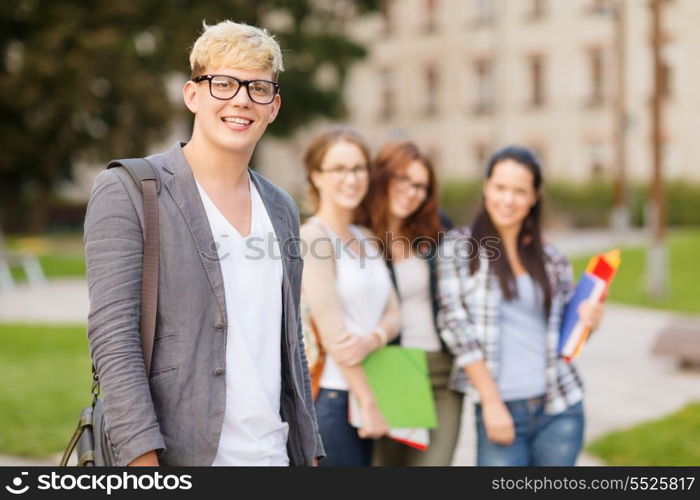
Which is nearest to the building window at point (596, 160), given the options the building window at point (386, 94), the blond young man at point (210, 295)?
the building window at point (386, 94)

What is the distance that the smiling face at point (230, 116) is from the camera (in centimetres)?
250

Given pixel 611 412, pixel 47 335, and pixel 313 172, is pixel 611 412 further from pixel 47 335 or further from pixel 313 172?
pixel 47 335

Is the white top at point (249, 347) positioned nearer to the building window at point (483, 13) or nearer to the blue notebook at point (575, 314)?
the blue notebook at point (575, 314)

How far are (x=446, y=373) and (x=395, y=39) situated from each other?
45741 millimetres

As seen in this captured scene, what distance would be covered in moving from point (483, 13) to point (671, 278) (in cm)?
2908

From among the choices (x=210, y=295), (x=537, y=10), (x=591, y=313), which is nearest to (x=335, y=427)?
(x=591, y=313)

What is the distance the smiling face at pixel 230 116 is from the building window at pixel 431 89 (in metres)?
45.6

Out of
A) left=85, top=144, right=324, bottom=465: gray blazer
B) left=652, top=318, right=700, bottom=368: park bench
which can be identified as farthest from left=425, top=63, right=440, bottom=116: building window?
left=85, top=144, right=324, bottom=465: gray blazer

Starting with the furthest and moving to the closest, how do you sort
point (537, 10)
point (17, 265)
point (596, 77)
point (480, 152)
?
point (480, 152), point (537, 10), point (596, 77), point (17, 265)

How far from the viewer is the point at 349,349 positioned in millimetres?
3863

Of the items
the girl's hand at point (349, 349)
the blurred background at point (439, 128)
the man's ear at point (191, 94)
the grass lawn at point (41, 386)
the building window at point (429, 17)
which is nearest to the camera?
the man's ear at point (191, 94)

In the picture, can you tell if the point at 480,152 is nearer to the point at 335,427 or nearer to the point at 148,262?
the point at 335,427

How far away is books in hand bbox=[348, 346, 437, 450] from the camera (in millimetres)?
4031

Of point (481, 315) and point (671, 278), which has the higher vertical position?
point (481, 315)
